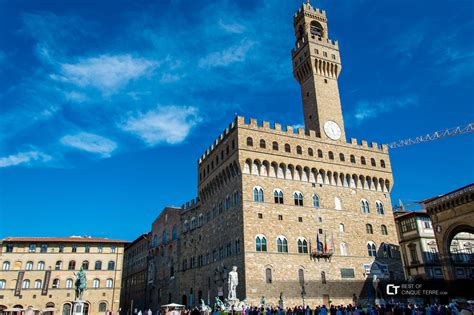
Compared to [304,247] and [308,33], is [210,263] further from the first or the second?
[308,33]

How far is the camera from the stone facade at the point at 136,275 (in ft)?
207

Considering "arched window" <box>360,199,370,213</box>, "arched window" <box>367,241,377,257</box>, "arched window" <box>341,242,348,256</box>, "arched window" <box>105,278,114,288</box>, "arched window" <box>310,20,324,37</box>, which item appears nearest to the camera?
"arched window" <box>341,242,348,256</box>

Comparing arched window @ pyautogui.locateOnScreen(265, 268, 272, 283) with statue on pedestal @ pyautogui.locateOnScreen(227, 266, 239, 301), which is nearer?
statue on pedestal @ pyautogui.locateOnScreen(227, 266, 239, 301)

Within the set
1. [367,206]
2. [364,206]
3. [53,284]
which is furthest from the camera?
[53,284]

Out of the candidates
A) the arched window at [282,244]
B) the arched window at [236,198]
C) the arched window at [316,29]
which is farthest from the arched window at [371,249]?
the arched window at [316,29]

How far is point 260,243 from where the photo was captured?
3559 centimetres

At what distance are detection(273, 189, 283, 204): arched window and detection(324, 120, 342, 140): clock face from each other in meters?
9.38

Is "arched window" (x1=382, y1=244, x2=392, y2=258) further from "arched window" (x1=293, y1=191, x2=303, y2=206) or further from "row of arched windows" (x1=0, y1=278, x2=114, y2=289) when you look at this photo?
"row of arched windows" (x1=0, y1=278, x2=114, y2=289)

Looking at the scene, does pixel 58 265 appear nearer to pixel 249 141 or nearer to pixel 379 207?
pixel 249 141

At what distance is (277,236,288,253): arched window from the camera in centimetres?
3619

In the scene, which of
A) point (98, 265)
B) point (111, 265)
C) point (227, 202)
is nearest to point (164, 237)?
point (111, 265)

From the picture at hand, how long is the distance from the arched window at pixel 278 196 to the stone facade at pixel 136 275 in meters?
32.6

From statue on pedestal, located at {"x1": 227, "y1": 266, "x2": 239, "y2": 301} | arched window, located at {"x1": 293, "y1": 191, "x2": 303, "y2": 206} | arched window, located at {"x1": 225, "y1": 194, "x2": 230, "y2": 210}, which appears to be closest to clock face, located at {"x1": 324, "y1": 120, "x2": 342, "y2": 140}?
arched window, located at {"x1": 293, "y1": 191, "x2": 303, "y2": 206}

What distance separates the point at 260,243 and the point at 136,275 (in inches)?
1598
